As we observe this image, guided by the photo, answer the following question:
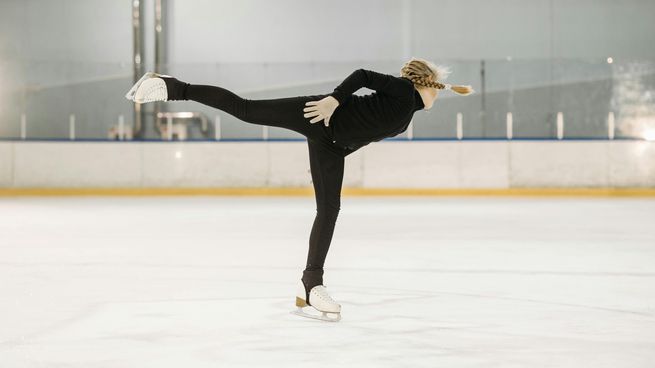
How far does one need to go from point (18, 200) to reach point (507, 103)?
7074mm

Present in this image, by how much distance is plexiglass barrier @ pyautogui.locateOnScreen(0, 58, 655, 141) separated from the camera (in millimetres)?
14664

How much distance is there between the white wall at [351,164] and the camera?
14320mm

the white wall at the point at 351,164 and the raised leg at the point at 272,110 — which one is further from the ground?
the raised leg at the point at 272,110

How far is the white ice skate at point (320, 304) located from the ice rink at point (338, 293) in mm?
52

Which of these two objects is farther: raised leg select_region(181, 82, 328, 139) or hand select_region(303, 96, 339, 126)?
raised leg select_region(181, 82, 328, 139)

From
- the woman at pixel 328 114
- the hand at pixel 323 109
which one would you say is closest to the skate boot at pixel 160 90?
the woman at pixel 328 114

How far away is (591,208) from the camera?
11578 millimetres

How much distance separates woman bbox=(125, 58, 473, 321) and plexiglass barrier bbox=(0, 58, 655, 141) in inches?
412

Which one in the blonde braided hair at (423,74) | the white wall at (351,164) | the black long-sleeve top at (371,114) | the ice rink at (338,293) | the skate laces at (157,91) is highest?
the blonde braided hair at (423,74)

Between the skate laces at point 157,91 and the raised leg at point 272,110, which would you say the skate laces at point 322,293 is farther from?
the skate laces at point 157,91

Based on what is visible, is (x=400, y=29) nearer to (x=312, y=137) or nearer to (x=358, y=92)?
(x=358, y=92)

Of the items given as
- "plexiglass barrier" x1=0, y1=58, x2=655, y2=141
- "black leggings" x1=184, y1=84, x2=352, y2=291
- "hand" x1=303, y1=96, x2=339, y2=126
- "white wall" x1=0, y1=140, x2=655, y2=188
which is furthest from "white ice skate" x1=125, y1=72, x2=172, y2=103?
"plexiglass barrier" x1=0, y1=58, x2=655, y2=141

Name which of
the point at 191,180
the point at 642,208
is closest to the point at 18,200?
the point at 191,180

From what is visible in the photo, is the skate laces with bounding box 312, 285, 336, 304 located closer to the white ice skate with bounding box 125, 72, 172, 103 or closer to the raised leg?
the raised leg
